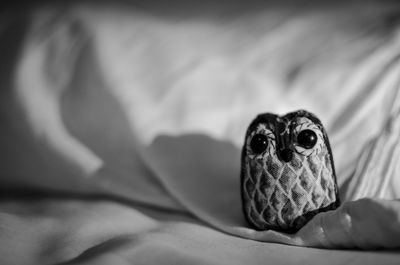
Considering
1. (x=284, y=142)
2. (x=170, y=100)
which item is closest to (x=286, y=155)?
(x=284, y=142)

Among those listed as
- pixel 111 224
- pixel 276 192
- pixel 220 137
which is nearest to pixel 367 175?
pixel 276 192

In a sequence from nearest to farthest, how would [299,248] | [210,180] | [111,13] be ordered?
[299,248] < [210,180] < [111,13]

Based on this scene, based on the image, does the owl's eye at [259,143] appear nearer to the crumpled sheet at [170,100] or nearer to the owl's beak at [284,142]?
the owl's beak at [284,142]

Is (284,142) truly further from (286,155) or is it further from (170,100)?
(170,100)

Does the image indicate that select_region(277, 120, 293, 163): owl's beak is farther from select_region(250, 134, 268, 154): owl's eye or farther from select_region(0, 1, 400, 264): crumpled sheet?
select_region(0, 1, 400, 264): crumpled sheet

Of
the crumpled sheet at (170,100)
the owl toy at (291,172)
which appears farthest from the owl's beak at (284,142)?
the crumpled sheet at (170,100)

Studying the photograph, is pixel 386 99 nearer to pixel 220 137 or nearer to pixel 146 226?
pixel 220 137

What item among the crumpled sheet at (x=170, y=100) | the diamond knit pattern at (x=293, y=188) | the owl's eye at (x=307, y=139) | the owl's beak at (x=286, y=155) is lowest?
the diamond knit pattern at (x=293, y=188)
